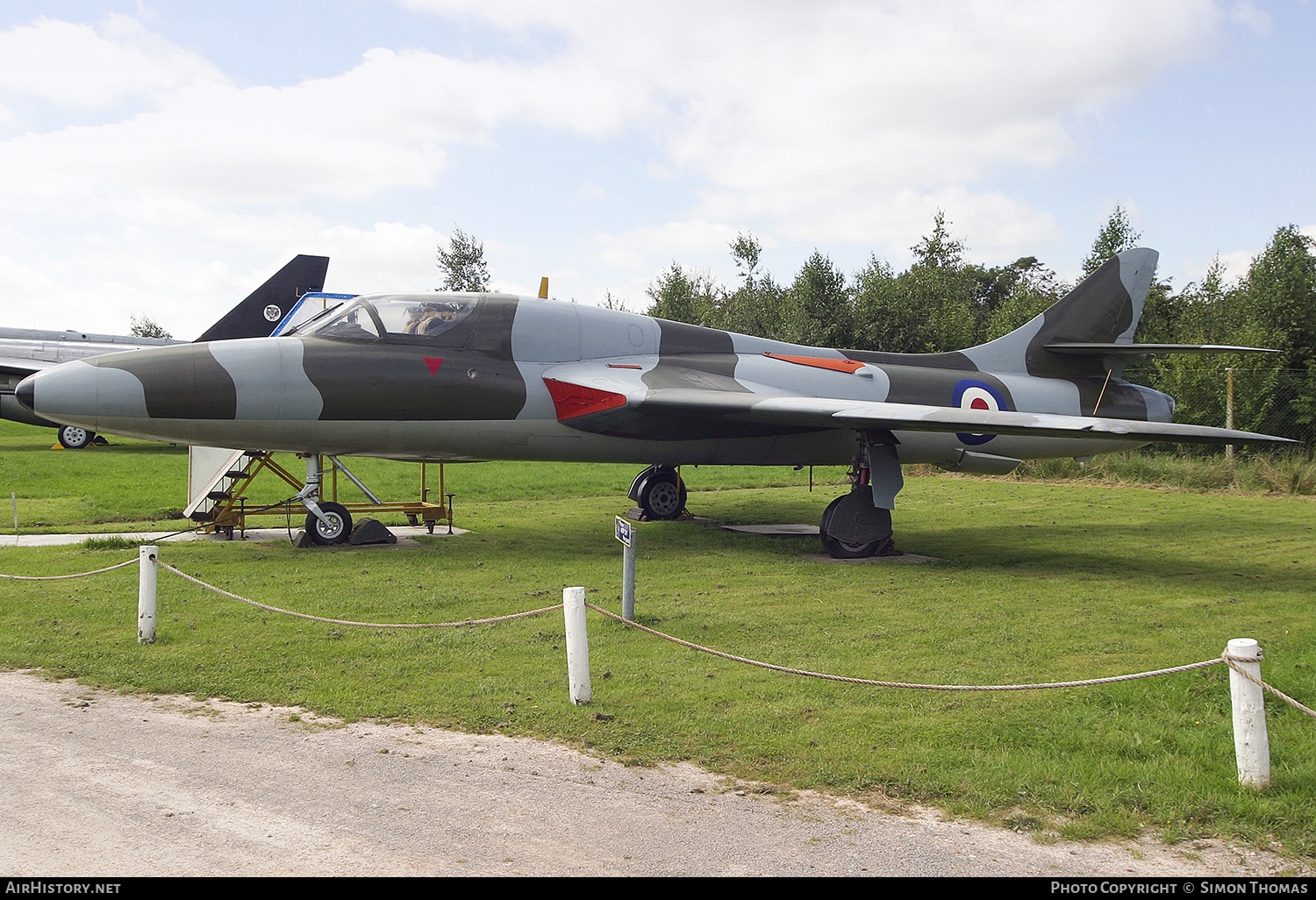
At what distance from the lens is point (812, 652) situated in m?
6.86

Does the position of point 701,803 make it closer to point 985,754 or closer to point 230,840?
point 985,754

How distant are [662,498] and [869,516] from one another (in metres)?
4.60

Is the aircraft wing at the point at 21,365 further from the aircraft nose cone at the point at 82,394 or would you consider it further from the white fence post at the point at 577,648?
the white fence post at the point at 577,648

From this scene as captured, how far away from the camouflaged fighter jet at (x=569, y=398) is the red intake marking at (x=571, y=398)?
0.02 meters

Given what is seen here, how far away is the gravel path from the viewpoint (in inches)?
142

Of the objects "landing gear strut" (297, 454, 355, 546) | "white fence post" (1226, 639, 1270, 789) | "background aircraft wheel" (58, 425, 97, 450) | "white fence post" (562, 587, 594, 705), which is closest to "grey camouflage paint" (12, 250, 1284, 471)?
"landing gear strut" (297, 454, 355, 546)

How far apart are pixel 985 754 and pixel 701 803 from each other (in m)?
1.58

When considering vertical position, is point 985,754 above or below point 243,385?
below

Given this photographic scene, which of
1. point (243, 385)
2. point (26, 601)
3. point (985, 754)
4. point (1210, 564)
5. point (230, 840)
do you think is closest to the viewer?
point (230, 840)

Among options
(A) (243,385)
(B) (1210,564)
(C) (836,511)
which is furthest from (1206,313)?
(A) (243,385)

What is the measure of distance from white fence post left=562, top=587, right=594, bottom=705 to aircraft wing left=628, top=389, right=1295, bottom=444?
5666 millimetres

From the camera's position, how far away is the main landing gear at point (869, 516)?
38.0 feet

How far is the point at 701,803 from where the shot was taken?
424 centimetres

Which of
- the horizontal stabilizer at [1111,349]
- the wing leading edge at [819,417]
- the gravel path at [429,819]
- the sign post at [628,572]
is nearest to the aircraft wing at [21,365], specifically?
A: the wing leading edge at [819,417]
